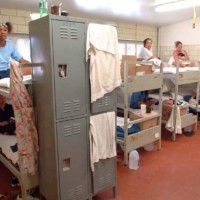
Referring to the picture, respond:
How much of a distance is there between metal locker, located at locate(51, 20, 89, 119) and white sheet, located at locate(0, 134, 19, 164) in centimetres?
75

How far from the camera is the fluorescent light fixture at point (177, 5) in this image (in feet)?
13.4

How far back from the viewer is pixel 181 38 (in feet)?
18.5

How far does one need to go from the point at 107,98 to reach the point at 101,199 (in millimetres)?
985

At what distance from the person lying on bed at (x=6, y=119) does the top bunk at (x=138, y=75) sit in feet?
4.43

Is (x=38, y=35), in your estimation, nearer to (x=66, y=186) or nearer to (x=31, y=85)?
(x=31, y=85)

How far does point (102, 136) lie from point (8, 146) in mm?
985

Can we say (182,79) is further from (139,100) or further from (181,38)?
(181,38)

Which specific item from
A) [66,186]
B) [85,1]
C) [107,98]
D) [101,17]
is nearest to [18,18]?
[85,1]

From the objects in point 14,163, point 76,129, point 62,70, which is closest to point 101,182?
point 76,129

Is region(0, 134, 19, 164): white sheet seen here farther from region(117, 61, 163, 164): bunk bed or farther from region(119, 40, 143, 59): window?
region(119, 40, 143, 59): window

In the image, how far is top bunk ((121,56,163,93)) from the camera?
107 inches

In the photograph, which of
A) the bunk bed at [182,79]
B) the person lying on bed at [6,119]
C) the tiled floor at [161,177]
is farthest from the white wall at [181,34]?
the person lying on bed at [6,119]

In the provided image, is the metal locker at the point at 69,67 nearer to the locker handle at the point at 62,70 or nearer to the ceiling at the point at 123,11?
the locker handle at the point at 62,70

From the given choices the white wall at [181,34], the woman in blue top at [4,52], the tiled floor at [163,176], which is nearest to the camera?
the tiled floor at [163,176]
